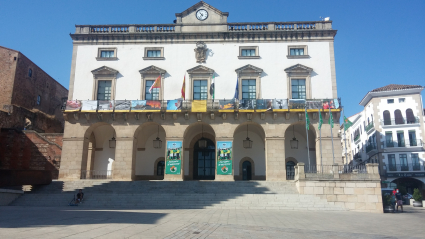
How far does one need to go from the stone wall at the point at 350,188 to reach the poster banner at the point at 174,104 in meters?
11.2

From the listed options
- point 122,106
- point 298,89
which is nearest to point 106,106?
point 122,106

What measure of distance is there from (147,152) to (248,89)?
10.6 m

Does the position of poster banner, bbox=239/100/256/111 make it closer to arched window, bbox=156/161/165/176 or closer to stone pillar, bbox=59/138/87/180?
arched window, bbox=156/161/165/176

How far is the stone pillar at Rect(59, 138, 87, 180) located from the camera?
89.7 ft

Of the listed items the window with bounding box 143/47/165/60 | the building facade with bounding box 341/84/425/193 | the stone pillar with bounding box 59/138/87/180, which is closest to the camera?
the stone pillar with bounding box 59/138/87/180

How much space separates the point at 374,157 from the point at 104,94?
3333 centimetres

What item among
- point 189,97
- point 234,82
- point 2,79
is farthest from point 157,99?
point 2,79

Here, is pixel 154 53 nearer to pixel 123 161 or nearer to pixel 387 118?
pixel 123 161

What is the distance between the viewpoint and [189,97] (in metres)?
28.9

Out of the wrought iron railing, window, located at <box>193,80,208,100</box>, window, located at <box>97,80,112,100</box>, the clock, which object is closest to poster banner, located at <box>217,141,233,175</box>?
window, located at <box>193,80,208,100</box>

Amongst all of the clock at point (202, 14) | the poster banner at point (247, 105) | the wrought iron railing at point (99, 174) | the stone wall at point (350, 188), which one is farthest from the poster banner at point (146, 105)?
the stone wall at point (350, 188)

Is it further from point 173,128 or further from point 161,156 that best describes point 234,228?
point 161,156

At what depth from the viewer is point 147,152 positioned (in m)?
31.0

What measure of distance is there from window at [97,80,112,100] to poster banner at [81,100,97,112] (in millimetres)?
1189
